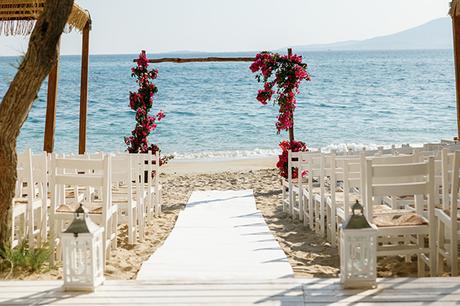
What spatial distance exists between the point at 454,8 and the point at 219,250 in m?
5.68

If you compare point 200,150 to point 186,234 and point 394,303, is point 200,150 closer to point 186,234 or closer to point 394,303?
point 186,234

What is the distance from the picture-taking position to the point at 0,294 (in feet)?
14.2

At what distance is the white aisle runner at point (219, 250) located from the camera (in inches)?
214

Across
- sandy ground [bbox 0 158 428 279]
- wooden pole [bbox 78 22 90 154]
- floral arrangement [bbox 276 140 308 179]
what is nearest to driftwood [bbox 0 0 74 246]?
sandy ground [bbox 0 158 428 279]

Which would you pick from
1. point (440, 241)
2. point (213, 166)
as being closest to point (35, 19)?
point (440, 241)

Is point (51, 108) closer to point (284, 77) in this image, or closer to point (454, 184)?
point (284, 77)

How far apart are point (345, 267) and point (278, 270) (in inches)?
47.4

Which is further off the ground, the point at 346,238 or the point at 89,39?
the point at 89,39

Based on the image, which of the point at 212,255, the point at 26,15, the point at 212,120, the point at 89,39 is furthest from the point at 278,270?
the point at 212,120

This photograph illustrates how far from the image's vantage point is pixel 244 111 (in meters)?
34.9

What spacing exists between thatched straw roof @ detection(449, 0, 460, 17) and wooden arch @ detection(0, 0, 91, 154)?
515 cm

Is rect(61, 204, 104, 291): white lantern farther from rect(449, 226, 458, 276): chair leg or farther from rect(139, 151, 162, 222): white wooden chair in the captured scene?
rect(139, 151, 162, 222): white wooden chair

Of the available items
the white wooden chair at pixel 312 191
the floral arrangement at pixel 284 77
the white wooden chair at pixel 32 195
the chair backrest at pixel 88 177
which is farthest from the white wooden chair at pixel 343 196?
the floral arrangement at pixel 284 77

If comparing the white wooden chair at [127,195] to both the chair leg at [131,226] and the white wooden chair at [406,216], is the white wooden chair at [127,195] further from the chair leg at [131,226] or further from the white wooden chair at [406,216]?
the white wooden chair at [406,216]
